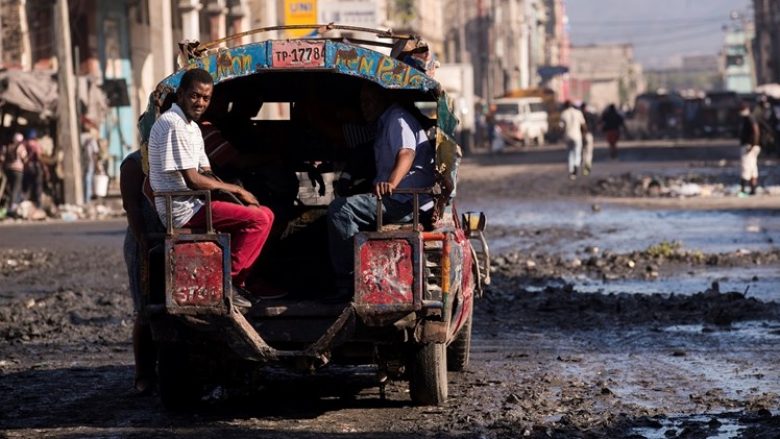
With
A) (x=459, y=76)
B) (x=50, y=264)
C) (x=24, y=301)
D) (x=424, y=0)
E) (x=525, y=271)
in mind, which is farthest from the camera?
(x=424, y=0)

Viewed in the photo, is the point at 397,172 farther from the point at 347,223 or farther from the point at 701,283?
the point at 701,283

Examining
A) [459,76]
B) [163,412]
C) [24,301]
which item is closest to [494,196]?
[24,301]

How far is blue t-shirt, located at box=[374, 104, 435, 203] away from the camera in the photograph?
9.18 meters

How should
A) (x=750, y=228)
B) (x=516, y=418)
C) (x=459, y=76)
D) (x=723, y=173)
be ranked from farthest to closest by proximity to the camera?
(x=459, y=76) < (x=723, y=173) < (x=750, y=228) < (x=516, y=418)

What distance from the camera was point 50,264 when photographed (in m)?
19.3

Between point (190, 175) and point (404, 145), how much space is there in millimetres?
1305

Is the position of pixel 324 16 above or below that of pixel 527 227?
above

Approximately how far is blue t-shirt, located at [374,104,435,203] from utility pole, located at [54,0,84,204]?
21300mm

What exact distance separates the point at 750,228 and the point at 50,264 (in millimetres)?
9741

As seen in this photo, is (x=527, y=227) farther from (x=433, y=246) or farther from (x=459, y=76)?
(x=459, y=76)

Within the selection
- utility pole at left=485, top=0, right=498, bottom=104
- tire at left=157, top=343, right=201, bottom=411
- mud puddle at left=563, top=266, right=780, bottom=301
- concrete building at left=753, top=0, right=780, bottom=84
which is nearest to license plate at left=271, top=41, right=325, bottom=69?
tire at left=157, top=343, right=201, bottom=411

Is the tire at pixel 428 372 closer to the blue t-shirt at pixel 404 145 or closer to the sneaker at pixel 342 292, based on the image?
the sneaker at pixel 342 292

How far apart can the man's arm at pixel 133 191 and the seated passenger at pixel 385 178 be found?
44.5 inches

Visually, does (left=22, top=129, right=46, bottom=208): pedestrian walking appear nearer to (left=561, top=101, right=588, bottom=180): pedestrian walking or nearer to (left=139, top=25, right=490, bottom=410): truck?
(left=561, top=101, right=588, bottom=180): pedestrian walking
